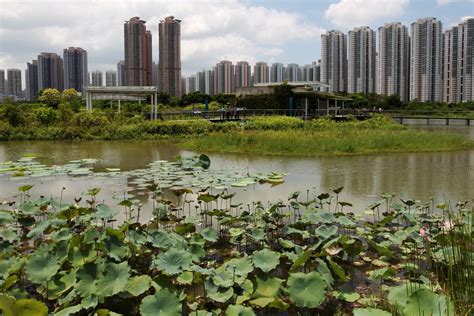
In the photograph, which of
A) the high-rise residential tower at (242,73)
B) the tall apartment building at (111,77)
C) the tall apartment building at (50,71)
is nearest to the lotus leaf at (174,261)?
the high-rise residential tower at (242,73)

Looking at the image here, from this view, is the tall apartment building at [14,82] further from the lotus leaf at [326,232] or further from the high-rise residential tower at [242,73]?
the lotus leaf at [326,232]

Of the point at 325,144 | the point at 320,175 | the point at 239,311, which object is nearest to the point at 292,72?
the point at 325,144

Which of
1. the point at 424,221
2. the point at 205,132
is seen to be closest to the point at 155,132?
the point at 205,132

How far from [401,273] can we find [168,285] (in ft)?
7.28

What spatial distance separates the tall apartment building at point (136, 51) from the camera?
59.1 meters

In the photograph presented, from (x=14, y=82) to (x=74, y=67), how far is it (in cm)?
2172

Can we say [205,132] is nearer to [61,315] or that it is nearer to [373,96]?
[61,315]

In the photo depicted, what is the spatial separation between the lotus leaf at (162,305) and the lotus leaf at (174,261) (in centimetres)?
41

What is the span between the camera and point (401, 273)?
4.26 metres

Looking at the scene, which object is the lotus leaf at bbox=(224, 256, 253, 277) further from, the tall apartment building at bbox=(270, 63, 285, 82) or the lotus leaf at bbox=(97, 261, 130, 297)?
the tall apartment building at bbox=(270, 63, 285, 82)

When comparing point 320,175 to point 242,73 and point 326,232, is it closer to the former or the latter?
point 326,232

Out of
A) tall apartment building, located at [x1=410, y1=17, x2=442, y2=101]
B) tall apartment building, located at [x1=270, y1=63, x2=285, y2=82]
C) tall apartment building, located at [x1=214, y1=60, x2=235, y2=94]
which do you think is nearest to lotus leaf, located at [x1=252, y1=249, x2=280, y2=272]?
tall apartment building, located at [x1=410, y1=17, x2=442, y2=101]

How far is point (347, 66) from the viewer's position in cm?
7069

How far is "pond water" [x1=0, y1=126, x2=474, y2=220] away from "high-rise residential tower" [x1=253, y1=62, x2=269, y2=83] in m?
62.8
